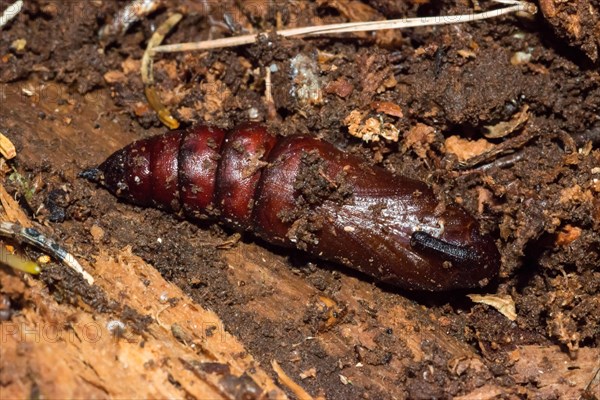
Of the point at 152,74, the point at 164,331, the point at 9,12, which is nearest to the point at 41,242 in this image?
the point at 164,331

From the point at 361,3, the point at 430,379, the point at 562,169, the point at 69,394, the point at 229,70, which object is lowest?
the point at 430,379

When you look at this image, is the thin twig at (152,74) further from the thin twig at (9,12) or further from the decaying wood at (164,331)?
the thin twig at (9,12)

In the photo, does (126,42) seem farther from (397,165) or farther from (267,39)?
(397,165)

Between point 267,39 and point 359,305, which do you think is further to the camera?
point 267,39

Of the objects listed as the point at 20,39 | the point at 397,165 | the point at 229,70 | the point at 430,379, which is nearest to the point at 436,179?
the point at 397,165

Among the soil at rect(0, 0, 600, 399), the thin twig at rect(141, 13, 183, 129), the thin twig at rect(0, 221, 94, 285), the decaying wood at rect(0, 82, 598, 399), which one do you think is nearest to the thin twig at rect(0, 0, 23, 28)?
the soil at rect(0, 0, 600, 399)

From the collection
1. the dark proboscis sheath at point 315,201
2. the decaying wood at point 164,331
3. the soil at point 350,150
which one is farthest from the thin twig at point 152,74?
the dark proboscis sheath at point 315,201

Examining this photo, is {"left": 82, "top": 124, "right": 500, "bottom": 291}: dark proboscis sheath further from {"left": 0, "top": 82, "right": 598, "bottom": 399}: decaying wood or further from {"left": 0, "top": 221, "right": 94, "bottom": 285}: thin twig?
{"left": 0, "top": 221, "right": 94, "bottom": 285}: thin twig
